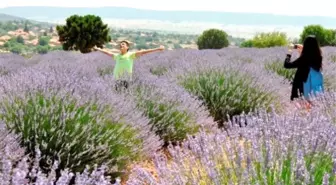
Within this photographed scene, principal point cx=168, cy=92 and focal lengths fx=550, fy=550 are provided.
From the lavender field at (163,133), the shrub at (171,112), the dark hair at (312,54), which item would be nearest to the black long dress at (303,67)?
the dark hair at (312,54)

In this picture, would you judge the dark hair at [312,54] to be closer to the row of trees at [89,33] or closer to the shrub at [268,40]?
the row of trees at [89,33]

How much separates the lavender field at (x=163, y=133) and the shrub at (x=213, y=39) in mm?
29011

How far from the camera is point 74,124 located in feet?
12.5

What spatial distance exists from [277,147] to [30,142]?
1.69 meters

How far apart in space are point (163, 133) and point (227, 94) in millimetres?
1507

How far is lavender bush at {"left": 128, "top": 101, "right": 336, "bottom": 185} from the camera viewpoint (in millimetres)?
2490

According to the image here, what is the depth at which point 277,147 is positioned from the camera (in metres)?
2.88

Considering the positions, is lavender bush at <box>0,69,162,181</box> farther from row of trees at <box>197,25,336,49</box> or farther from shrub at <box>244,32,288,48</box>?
shrub at <box>244,32,288,48</box>

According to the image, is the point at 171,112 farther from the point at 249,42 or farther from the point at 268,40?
the point at 249,42

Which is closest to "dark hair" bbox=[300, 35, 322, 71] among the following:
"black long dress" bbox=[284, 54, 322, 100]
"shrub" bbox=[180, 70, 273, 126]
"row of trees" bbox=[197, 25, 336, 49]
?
"black long dress" bbox=[284, 54, 322, 100]

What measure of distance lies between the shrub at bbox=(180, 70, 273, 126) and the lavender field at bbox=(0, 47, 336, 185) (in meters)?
0.01

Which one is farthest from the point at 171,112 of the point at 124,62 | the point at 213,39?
the point at 213,39

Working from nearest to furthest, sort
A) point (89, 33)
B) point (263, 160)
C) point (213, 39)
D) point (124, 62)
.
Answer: point (263, 160)
point (124, 62)
point (89, 33)
point (213, 39)

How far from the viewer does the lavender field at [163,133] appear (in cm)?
258
